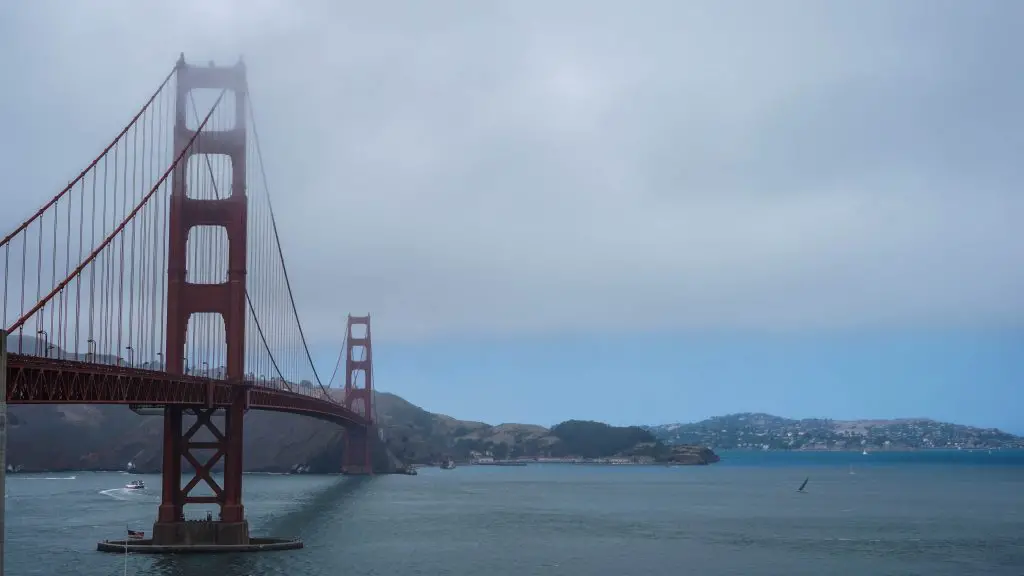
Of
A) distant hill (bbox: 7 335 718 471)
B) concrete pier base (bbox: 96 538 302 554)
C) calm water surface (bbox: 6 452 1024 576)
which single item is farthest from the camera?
distant hill (bbox: 7 335 718 471)

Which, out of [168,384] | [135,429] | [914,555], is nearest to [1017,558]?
[914,555]

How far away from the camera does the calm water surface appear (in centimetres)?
4806

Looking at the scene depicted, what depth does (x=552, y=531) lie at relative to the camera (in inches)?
2613


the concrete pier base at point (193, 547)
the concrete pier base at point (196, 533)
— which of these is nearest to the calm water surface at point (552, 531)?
the concrete pier base at point (193, 547)

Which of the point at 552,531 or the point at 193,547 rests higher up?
the point at 193,547

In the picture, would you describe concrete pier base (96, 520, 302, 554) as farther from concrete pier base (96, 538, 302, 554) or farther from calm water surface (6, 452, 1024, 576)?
calm water surface (6, 452, 1024, 576)

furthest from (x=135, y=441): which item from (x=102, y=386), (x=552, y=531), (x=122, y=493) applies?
(x=102, y=386)

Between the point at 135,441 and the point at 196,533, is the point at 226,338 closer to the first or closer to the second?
the point at 196,533

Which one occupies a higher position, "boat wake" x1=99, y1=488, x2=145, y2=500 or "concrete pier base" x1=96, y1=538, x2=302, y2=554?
"boat wake" x1=99, y1=488, x2=145, y2=500

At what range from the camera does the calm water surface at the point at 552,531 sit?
1892 inches

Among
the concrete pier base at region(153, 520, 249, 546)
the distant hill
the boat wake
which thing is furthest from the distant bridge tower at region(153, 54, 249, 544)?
the distant hill

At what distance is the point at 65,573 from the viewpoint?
141 ft

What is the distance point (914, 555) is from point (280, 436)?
118m

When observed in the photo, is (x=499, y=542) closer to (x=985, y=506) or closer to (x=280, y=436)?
(x=985, y=506)
